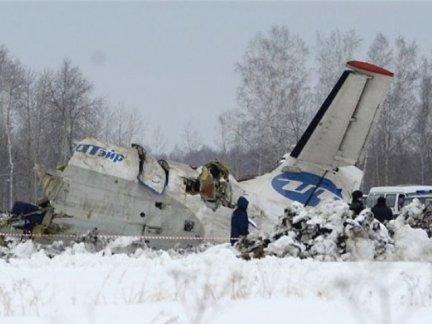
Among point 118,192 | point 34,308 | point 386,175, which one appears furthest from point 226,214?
point 386,175

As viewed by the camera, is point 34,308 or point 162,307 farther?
point 34,308

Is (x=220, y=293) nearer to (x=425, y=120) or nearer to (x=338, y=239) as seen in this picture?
(x=338, y=239)

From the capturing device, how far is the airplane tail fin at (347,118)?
52.9 feet

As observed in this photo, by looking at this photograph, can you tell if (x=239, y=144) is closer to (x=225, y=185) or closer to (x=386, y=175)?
(x=386, y=175)

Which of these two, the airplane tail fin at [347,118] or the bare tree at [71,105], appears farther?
the bare tree at [71,105]

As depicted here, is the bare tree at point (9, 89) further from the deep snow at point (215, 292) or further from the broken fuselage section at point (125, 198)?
the deep snow at point (215, 292)

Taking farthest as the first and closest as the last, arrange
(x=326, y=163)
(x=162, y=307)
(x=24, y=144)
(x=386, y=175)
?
(x=24, y=144)
(x=386, y=175)
(x=326, y=163)
(x=162, y=307)

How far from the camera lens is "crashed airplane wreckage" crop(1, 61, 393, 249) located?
51.9 ft

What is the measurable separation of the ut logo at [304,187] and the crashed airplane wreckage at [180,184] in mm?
29

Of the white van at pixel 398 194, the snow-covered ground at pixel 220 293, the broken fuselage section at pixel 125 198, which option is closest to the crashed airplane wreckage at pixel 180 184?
the broken fuselage section at pixel 125 198

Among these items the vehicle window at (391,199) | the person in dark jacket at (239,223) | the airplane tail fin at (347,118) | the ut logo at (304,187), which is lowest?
the vehicle window at (391,199)

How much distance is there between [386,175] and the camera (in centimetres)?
4681

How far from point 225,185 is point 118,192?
253 centimetres

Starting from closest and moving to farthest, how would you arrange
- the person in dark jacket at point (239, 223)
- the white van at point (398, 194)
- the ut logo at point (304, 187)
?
1. the person in dark jacket at point (239, 223)
2. the ut logo at point (304, 187)
3. the white van at point (398, 194)
